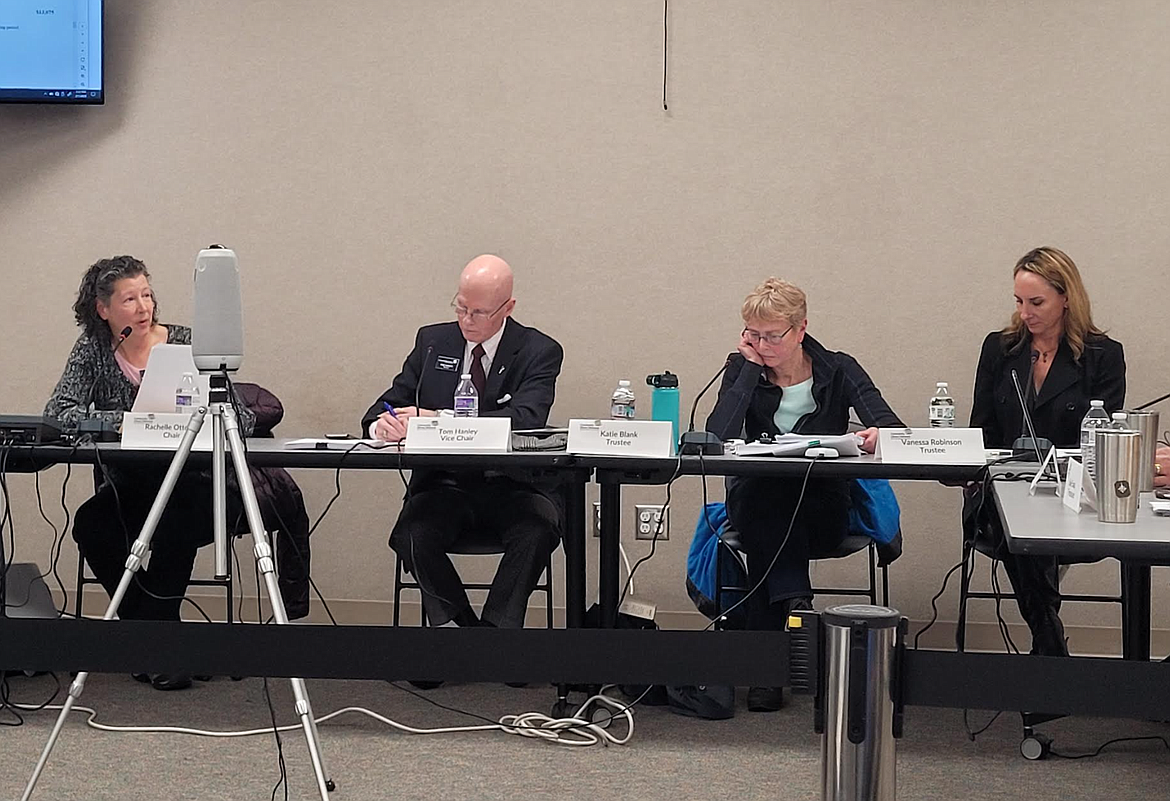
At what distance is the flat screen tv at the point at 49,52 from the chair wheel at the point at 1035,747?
357cm

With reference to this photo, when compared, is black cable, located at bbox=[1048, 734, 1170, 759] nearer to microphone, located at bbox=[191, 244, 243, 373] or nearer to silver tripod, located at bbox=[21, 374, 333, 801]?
silver tripod, located at bbox=[21, 374, 333, 801]

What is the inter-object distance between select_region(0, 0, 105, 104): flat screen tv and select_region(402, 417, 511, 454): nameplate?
2153mm

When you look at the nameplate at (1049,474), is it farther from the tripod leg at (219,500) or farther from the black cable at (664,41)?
the black cable at (664,41)

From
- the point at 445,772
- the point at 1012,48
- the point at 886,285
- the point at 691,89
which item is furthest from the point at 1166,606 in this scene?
the point at 445,772

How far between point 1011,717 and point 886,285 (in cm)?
153

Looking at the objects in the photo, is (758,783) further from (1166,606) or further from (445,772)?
(1166,606)

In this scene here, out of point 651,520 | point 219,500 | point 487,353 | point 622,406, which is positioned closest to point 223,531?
point 219,500

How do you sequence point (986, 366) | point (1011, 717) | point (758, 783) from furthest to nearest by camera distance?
point (986, 366) → point (1011, 717) → point (758, 783)

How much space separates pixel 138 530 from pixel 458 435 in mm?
1140

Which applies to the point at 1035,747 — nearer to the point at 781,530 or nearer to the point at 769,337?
the point at 781,530

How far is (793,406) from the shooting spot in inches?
140

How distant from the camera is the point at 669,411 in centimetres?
326

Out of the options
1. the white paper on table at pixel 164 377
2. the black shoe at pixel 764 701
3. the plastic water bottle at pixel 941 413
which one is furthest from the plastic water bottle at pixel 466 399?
the plastic water bottle at pixel 941 413

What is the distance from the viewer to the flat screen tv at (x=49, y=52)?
4.32 metres
